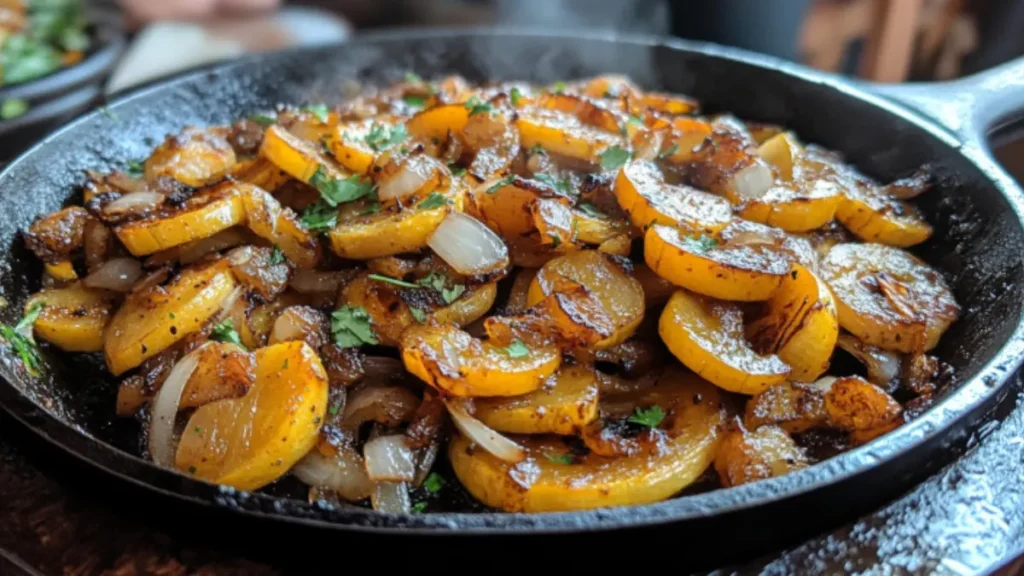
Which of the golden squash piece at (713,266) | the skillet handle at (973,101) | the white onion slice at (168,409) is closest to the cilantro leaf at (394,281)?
the white onion slice at (168,409)

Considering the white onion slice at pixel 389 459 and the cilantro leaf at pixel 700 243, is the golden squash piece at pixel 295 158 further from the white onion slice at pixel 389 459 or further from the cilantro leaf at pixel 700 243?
the cilantro leaf at pixel 700 243

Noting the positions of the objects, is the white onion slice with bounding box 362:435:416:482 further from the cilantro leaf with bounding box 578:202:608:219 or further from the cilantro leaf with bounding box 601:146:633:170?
the cilantro leaf with bounding box 601:146:633:170

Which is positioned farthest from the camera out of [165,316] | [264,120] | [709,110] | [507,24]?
[507,24]

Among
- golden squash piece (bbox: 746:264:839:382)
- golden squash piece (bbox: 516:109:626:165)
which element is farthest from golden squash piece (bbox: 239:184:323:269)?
golden squash piece (bbox: 746:264:839:382)

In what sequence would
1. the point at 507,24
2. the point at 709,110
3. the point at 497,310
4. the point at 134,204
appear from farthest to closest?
1. the point at 507,24
2. the point at 709,110
3. the point at 134,204
4. the point at 497,310

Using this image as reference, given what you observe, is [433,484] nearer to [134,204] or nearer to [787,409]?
[787,409]

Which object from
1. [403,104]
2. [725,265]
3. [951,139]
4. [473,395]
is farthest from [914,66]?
[473,395]

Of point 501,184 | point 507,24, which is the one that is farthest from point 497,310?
point 507,24
